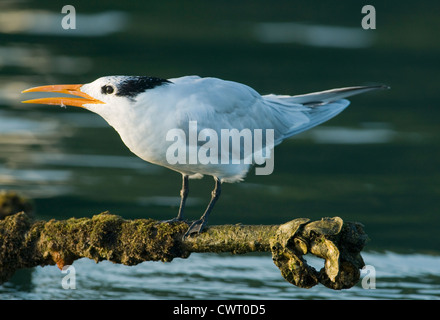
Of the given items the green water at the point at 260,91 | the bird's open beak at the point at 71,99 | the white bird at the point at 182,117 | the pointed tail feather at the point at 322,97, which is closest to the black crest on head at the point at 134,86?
the white bird at the point at 182,117

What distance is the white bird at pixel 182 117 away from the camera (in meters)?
5.98

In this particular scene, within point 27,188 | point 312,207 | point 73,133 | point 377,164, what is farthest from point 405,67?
point 27,188

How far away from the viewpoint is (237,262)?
29.7ft

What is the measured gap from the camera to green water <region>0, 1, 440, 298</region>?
10.9m

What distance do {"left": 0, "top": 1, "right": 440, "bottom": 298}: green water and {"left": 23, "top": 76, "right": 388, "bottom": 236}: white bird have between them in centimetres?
326

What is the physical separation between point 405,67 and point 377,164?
238 cm

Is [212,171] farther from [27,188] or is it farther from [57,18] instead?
[57,18]

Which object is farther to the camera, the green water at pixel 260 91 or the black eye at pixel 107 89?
the green water at pixel 260 91

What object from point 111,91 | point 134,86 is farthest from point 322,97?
point 111,91

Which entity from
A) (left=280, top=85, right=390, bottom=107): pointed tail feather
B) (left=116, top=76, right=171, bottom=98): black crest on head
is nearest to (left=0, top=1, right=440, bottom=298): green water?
(left=280, top=85, right=390, bottom=107): pointed tail feather

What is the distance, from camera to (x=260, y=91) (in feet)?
43.5

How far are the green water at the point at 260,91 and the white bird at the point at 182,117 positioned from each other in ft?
10.7

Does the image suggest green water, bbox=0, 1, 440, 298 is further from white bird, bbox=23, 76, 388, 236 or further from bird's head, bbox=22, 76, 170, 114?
bird's head, bbox=22, 76, 170, 114

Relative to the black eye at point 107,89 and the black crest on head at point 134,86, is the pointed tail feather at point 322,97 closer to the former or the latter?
the black crest on head at point 134,86
